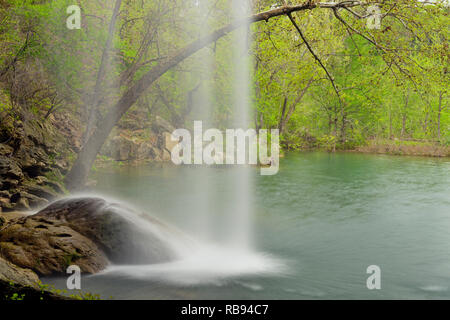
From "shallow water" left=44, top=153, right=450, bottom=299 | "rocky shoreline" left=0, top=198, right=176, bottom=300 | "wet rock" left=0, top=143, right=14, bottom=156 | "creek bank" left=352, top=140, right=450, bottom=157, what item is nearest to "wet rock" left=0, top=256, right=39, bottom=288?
"rocky shoreline" left=0, top=198, right=176, bottom=300

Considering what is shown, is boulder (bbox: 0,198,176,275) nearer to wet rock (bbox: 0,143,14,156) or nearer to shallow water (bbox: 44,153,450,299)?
shallow water (bbox: 44,153,450,299)

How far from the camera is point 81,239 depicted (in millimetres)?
8102

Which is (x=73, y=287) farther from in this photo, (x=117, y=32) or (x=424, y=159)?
(x=424, y=159)

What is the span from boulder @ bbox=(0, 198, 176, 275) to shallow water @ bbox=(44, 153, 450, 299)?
376mm

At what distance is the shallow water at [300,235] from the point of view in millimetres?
7535

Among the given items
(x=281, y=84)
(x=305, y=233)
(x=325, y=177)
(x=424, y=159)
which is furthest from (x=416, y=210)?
(x=424, y=159)

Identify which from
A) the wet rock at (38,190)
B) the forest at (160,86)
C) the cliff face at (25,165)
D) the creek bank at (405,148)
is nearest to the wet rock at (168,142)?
the forest at (160,86)

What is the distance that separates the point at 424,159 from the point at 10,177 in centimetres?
2961

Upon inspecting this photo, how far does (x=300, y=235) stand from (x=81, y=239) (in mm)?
6178

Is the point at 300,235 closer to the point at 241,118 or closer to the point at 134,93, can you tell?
the point at 134,93

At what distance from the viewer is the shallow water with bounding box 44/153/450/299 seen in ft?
24.7

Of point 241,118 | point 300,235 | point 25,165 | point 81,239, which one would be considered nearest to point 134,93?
point 25,165

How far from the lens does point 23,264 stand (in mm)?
7246

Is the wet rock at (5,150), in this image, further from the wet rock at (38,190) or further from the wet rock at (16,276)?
the wet rock at (16,276)
